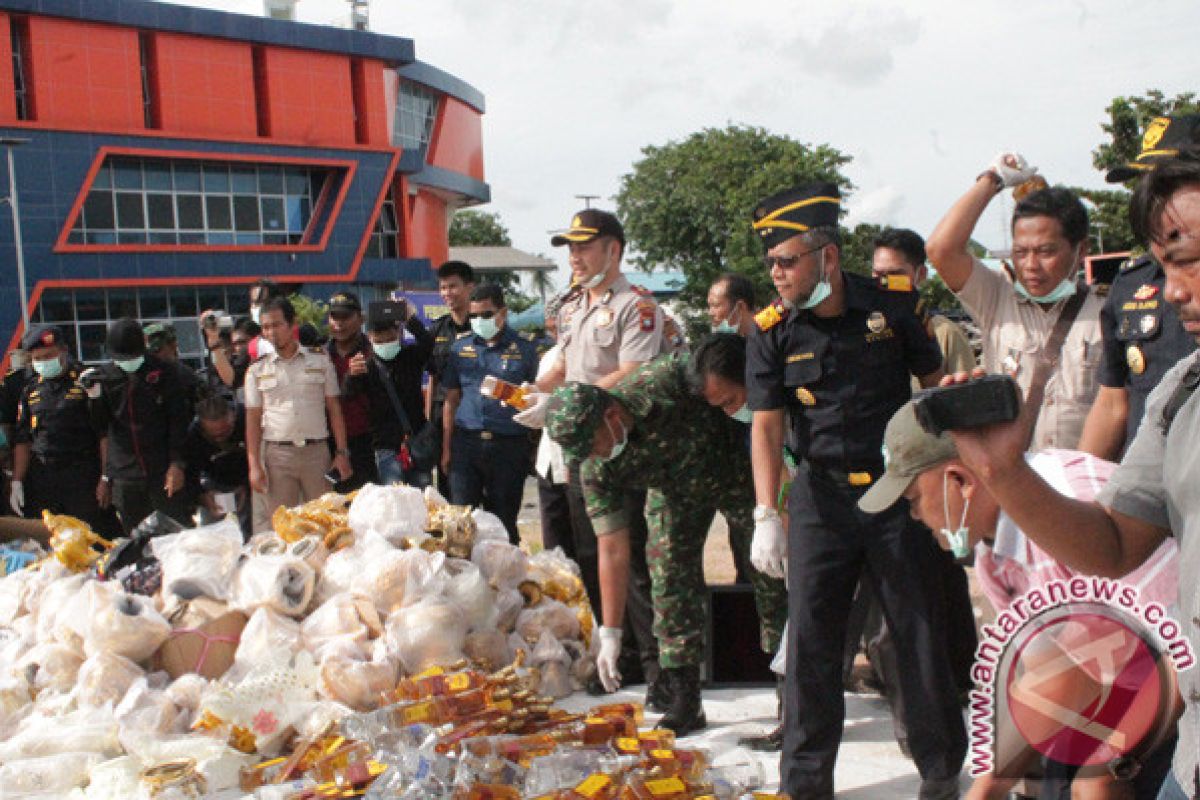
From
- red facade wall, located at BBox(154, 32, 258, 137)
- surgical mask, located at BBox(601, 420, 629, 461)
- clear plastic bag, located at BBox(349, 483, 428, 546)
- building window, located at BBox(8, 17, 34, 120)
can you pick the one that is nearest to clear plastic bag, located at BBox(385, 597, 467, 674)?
clear plastic bag, located at BBox(349, 483, 428, 546)

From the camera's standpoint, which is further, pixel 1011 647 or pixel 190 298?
pixel 190 298

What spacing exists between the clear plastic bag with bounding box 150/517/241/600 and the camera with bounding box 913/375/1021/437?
3.78 m

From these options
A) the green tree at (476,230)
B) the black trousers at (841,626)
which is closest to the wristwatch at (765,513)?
the black trousers at (841,626)

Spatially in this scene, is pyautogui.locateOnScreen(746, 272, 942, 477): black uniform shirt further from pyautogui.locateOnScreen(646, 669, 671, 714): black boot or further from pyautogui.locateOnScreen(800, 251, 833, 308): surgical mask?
pyautogui.locateOnScreen(646, 669, 671, 714): black boot

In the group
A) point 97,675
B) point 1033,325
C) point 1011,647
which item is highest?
point 1033,325

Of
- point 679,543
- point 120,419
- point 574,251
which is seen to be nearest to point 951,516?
point 679,543

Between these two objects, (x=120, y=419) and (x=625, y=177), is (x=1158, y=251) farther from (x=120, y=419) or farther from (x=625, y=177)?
(x=625, y=177)

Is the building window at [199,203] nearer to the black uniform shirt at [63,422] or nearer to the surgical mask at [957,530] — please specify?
the black uniform shirt at [63,422]

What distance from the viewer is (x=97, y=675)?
4.21 meters

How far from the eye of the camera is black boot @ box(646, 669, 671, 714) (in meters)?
4.47

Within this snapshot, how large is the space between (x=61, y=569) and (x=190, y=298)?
25253 millimetres

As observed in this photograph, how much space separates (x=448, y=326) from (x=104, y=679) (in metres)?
3.41

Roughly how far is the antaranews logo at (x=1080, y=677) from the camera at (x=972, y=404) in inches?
12.5

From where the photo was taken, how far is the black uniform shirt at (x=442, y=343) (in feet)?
22.9
